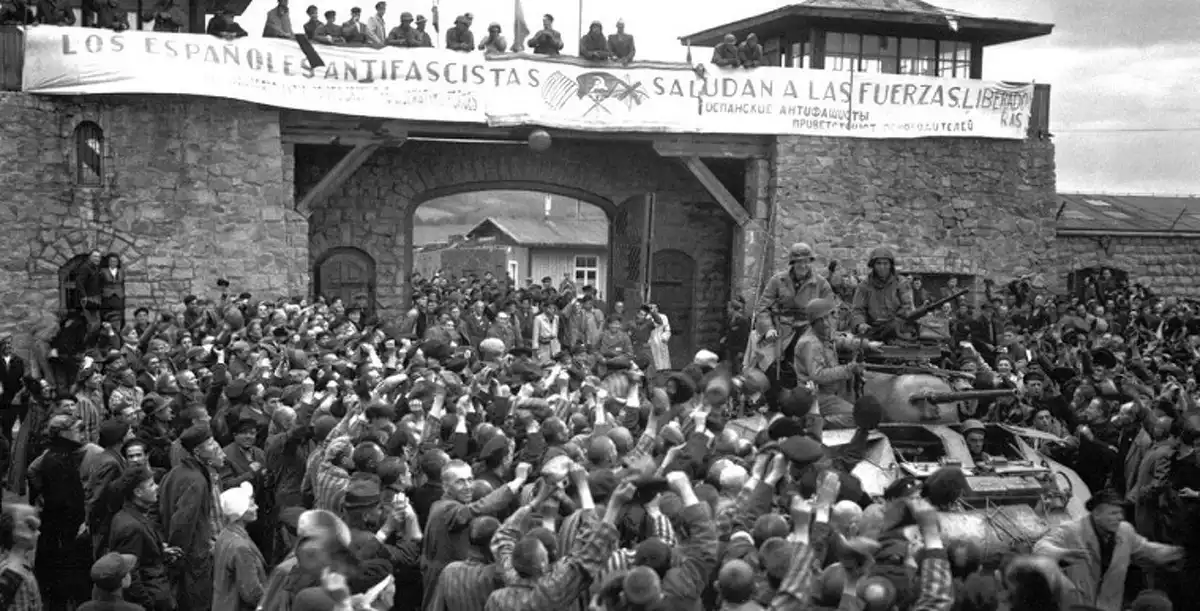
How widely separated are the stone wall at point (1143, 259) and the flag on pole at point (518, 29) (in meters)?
11.2

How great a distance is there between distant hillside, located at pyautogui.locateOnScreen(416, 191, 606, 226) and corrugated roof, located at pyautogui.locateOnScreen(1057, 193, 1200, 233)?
27.0 meters

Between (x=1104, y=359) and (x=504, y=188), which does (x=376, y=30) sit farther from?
(x=1104, y=359)

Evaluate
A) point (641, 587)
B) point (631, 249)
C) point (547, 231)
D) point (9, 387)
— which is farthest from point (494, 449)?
point (547, 231)

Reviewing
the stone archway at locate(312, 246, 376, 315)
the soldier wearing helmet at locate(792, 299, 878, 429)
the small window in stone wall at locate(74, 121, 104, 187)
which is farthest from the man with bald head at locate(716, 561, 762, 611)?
the stone archway at locate(312, 246, 376, 315)

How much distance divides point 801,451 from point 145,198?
1429cm

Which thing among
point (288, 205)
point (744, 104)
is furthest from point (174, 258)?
point (744, 104)

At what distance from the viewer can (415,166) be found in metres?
23.4

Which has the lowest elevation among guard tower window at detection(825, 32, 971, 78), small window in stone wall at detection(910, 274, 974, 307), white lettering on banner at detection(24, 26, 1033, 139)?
small window in stone wall at detection(910, 274, 974, 307)

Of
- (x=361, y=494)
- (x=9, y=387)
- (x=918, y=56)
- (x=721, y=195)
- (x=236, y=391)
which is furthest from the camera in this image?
(x=918, y=56)

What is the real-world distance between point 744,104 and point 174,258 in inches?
357

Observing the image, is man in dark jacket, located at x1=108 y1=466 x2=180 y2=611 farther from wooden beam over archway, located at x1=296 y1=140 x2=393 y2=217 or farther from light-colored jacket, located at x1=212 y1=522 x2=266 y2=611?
wooden beam over archway, located at x1=296 y1=140 x2=393 y2=217

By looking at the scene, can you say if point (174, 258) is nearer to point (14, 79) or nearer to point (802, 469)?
point (14, 79)

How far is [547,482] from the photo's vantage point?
6.96 meters

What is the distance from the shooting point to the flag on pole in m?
21.6
